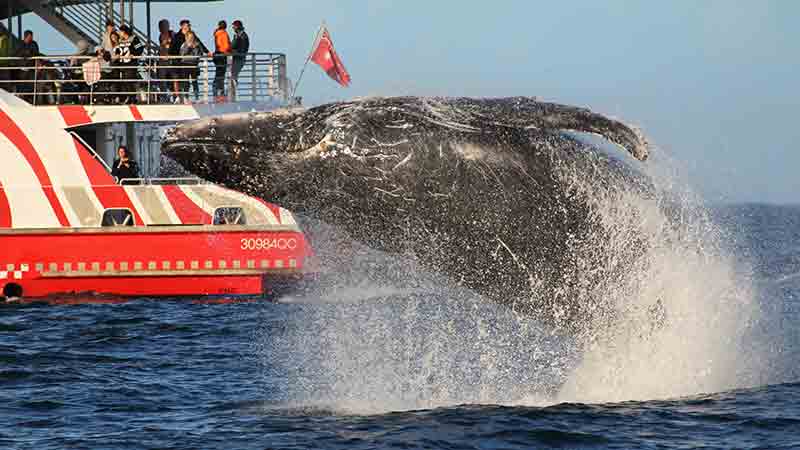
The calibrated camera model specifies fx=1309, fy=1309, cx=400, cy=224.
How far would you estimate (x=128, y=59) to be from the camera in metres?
23.9

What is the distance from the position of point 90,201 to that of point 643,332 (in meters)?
14.3

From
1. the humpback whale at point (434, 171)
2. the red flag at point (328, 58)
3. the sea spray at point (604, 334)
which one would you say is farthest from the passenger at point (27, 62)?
the humpback whale at point (434, 171)

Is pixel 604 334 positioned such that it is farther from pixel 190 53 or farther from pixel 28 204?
pixel 190 53

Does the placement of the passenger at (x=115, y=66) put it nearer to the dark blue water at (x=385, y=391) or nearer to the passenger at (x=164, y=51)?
the passenger at (x=164, y=51)

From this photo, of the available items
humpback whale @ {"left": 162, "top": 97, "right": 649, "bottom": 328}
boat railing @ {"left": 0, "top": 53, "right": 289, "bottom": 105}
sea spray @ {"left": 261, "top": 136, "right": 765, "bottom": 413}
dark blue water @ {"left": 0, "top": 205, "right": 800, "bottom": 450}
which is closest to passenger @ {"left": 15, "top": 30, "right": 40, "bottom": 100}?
boat railing @ {"left": 0, "top": 53, "right": 289, "bottom": 105}

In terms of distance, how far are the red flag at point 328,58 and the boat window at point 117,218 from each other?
17.2 ft

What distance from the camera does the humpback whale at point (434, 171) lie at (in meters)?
9.28

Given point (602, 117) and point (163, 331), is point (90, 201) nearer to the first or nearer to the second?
point (163, 331)

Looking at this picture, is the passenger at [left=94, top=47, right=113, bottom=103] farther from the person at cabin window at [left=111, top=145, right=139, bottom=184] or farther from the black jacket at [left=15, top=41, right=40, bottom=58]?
the black jacket at [left=15, top=41, right=40, bottom=58]

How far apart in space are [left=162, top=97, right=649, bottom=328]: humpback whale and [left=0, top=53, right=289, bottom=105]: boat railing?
47.1 ft

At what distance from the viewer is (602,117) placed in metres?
8.90

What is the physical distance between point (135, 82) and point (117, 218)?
121 inches

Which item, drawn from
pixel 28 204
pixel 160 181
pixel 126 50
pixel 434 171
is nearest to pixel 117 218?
pixel 160 181

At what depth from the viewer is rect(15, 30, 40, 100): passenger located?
24791 mm
